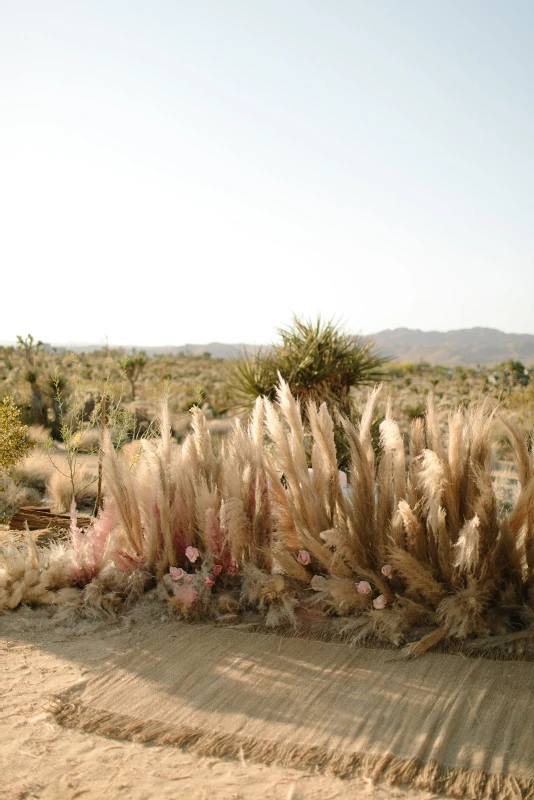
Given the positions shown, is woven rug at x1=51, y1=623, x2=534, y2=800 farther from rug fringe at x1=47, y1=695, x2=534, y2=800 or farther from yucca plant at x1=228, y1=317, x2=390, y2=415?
yucca plant at x1=228, y1=317, x2=390, y2=415

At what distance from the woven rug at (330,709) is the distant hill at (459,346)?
121m

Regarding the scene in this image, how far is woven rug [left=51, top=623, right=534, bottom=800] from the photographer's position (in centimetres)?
261

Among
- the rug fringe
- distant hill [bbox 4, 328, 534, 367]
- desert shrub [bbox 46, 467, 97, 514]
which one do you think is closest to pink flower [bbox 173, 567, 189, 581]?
the rug fringe

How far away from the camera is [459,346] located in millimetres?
164625

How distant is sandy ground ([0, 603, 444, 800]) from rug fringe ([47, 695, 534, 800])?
1.7 inches

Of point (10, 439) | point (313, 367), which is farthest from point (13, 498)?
point (313, 367)

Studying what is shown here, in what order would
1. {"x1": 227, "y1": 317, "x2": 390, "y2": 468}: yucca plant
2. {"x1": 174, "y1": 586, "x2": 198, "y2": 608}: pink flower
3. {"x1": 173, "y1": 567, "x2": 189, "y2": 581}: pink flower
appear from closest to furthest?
{"x1": 174, "y1": 586, "x2": 198, "y2": 608}: pink flower → {"x1": 173, "y1": 567, "x2": 189, "y2": 581}: pink flower → {"x1": 227, "y1": 317, "x2": 390, "y2": 468}: yucca plant

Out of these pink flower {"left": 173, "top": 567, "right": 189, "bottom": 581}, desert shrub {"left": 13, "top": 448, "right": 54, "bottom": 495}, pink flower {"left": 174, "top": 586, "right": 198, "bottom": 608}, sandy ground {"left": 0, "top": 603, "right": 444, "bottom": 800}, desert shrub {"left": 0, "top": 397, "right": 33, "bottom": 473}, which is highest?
desert shrub {"left": 0, "top": 397, "right": 33, "bottom": 473}

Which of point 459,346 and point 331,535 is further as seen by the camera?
point 459,346

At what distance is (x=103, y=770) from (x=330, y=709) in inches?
36.7

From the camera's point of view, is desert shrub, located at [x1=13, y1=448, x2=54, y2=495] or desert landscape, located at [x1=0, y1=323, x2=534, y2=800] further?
desert shrub, located at [x1=13, y1=448, x2=54, y2=495]

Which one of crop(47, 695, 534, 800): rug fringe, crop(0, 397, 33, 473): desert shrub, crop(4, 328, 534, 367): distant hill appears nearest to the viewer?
crop(47, 695, 534, 800): rug fringe

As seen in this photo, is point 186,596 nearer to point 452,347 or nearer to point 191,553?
point 191,553

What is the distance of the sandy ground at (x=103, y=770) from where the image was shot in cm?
249
